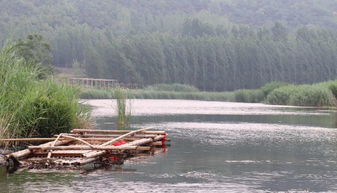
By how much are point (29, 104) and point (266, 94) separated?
2026 inches

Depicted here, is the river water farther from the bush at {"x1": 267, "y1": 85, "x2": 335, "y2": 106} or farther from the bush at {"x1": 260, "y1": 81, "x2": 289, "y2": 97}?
the bush at {"x1": 260, "y1": 81, "x2": 289, "y2": 97}

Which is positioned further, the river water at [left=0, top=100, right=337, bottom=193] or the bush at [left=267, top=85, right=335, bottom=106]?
the bush at [left=267, top=85, right=335, bottom=106]

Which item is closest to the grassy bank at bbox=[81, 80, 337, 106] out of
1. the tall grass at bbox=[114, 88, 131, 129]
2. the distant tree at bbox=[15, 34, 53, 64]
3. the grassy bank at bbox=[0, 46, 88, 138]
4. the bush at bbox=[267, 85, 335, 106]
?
the bush at bbox=[267, 85, 335, 106]

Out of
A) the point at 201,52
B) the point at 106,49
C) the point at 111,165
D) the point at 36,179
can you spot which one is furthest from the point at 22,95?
the point at 201,52

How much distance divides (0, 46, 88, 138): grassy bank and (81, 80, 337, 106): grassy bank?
17.7 metres

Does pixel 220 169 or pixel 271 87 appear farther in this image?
pixel 271 87

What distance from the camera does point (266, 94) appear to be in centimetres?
7481

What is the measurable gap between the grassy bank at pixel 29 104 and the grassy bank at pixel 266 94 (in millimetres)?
→ 17738

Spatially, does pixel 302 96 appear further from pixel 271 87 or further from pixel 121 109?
pixel 121 109

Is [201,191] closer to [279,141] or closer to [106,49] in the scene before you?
[279,141]

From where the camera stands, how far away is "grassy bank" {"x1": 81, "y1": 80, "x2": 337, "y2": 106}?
61219 mm

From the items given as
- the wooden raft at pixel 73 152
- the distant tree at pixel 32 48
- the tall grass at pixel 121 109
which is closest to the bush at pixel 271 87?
the distant tree at pixel 32 48

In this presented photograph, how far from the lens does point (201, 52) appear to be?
4633 inches

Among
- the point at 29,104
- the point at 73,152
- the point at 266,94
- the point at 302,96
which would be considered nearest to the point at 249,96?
the point at 266,94
